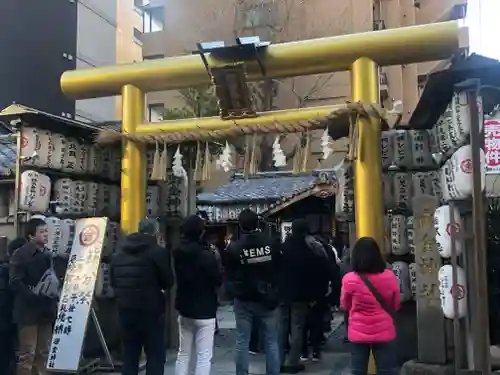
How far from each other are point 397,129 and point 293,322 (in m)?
3.53

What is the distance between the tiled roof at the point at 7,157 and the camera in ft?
29.1

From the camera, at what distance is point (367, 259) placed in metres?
5.46

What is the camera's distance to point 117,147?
32.1ft

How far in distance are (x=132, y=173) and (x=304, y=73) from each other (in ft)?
10.3

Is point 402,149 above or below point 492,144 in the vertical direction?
below

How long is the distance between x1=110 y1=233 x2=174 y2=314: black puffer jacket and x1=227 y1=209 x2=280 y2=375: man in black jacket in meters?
0.93

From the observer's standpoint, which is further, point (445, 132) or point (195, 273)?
point (445, 132)

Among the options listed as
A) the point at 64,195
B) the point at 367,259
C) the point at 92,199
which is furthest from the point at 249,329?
the point at 92,199

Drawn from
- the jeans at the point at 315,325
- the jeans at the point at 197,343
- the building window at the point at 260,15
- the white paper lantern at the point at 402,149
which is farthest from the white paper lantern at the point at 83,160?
the building window at the point at 260,15

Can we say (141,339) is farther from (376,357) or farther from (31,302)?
(376,357)

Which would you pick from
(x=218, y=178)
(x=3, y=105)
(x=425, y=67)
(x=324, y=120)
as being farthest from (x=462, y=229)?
(x=425, y=67)

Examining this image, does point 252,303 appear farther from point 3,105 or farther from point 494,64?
point 3,105

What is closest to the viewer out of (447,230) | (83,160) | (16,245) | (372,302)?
(372,302)

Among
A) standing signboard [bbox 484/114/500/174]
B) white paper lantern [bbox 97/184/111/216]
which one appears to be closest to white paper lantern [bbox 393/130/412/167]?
standing signboard [bbox 484/114/500/174]
